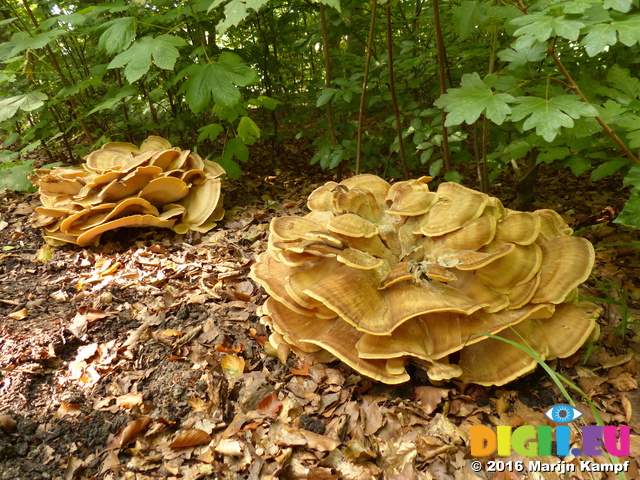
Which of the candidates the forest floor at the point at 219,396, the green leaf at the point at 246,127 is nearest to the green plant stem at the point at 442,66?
the forest floor at the point at 219,396

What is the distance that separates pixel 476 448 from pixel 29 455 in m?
2.47

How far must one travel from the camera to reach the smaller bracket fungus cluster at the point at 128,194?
413cm

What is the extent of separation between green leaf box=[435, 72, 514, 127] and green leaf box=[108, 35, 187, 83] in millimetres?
2498

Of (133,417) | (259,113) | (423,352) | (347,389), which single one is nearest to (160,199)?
(259,113)

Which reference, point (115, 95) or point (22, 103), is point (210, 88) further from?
point (22, 103)

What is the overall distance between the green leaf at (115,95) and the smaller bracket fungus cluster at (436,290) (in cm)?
292

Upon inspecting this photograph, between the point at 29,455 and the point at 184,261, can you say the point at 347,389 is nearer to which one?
the point at 29,455

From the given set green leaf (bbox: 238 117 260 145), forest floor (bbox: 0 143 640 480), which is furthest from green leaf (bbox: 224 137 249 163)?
forest floor (bbox: 0 143 640 480)

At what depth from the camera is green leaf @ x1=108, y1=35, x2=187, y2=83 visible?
3420 mm

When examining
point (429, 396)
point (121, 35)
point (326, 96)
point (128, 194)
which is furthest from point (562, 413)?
point (121, 35)

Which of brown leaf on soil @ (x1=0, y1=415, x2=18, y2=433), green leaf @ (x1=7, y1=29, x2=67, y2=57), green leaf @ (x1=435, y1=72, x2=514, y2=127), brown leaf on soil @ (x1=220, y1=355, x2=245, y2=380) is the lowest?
brown leaf on soil @ (x1=220, y1=355, x2=245, y2=380)

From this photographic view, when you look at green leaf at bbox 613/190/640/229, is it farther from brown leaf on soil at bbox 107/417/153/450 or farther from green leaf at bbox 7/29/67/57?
green leaf at bbox 7/29/67/57

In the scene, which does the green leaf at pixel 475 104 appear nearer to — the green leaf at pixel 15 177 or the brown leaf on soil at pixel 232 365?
the brown leaf on soil at pixel 232 365

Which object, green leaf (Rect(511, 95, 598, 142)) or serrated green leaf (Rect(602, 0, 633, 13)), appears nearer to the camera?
serrated green leaf (Rect(602, 0, 633, 13))
